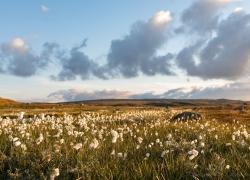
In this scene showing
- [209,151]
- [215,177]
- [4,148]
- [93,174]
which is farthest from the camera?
[4,148]

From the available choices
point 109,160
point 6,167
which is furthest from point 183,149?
point 6,167

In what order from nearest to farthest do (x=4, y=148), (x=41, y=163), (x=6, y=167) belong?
(x=41, y=163) < (x=6, y=167) < (x=4, y=148)

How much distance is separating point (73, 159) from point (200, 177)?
3.00 metres

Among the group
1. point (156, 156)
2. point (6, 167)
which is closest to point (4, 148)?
point (6, 167)

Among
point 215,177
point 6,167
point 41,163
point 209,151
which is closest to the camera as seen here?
point 215,177

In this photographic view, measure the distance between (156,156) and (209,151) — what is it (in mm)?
1428

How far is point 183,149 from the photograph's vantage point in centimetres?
1180

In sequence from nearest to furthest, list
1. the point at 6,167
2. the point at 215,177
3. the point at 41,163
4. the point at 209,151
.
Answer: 1. the point at 215,177
2. the point at 41,163
3. the point at 6,167
4. the point at 209,151

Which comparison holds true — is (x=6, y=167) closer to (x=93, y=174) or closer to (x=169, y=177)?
(x=93, y=174)

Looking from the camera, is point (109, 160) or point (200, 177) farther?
point (109, 160)

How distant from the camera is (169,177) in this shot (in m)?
9.16

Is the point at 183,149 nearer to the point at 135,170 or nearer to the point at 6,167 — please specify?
the point at 135,170

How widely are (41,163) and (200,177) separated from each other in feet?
11.5

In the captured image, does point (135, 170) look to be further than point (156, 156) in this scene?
No
